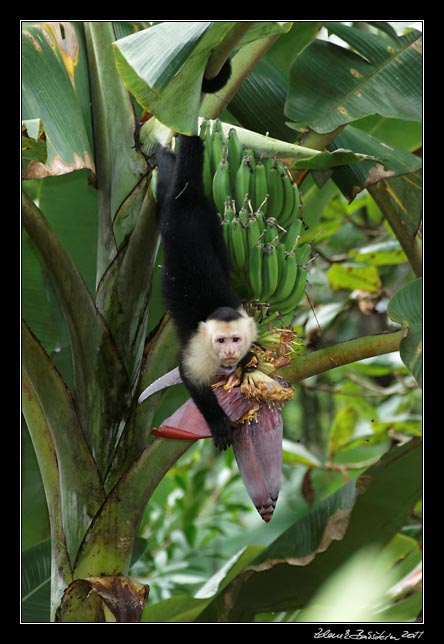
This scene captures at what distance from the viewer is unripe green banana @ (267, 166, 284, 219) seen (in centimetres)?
81

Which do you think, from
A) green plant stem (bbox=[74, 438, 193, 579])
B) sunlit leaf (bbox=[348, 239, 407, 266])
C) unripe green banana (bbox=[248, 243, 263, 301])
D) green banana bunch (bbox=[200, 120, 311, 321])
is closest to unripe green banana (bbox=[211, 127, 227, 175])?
green banana bunch (bbox=[200, 120, 311, 321])

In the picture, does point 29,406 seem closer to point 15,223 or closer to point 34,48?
point 15,223

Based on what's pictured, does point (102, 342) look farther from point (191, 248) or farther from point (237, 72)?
point (237, 72)

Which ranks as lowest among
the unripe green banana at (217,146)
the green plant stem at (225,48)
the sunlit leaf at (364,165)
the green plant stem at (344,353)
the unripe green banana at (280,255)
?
the green plant stem at (344,353)

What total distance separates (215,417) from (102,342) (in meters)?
0.20

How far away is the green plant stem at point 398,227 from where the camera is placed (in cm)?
111

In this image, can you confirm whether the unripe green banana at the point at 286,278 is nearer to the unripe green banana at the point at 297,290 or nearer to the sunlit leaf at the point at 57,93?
the unripe green banana at the point at 297,290

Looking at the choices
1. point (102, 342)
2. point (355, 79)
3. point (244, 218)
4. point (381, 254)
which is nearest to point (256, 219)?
point (244, 218)

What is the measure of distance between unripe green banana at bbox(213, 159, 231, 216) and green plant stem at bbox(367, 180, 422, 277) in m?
0.38

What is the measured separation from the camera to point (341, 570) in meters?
1.07

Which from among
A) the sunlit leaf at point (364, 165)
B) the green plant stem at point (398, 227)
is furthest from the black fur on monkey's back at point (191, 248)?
the green plant stem at point (398, 227)

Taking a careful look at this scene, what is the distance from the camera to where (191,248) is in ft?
2.55

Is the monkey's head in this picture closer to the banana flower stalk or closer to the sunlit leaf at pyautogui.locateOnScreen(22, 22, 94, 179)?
the banana flower stalk

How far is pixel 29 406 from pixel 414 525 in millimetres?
797
